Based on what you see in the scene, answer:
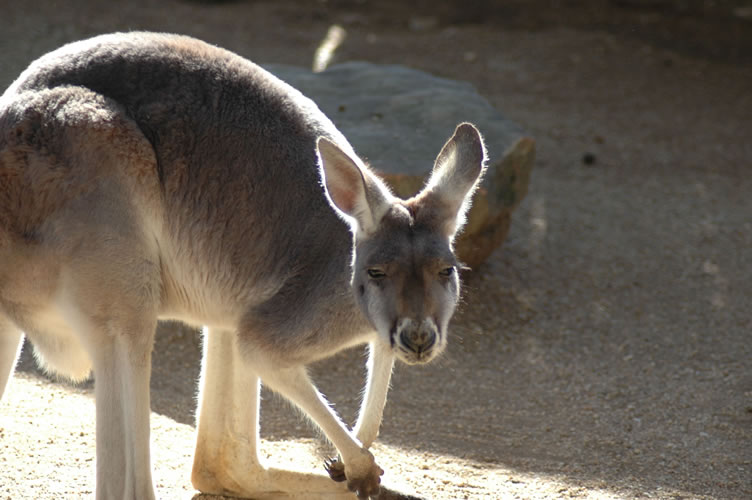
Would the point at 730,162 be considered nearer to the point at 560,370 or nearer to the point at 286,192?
the point at 560,370

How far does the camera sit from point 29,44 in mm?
9250

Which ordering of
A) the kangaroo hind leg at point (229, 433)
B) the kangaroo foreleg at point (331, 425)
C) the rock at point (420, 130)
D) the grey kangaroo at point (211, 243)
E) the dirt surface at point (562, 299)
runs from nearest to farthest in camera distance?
the grey kangaroo at point (211, 243), the kangaroo foreleg at point (331, 425), the kangaroo hind leg at point (229, 433), the dirt surface at point (562, 299), the rock at point (420, 130)

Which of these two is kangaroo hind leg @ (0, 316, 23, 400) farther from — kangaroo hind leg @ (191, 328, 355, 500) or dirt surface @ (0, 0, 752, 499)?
kangaroo hind leg @ (191, 328, 355, 500)

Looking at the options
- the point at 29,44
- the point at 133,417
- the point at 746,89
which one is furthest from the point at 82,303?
the point at 746,89

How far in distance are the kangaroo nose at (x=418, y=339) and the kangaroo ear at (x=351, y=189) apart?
0.44 meters

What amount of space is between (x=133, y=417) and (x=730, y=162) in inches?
264

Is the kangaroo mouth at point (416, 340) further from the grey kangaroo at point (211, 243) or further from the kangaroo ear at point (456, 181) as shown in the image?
the kangaroo ear at point (456, 181)

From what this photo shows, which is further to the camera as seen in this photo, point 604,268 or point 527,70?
point 527,70

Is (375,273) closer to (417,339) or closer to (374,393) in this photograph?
(417,339)

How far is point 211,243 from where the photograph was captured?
3930 millimetres

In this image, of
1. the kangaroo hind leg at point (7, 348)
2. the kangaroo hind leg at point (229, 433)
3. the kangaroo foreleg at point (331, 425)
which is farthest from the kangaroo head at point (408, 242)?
the kangaroo hind leg at point (7, 348)

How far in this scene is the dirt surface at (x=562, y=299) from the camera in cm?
468

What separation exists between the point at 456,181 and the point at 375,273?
0.46 m

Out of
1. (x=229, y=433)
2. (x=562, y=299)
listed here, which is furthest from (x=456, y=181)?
(x=562, y=299)
